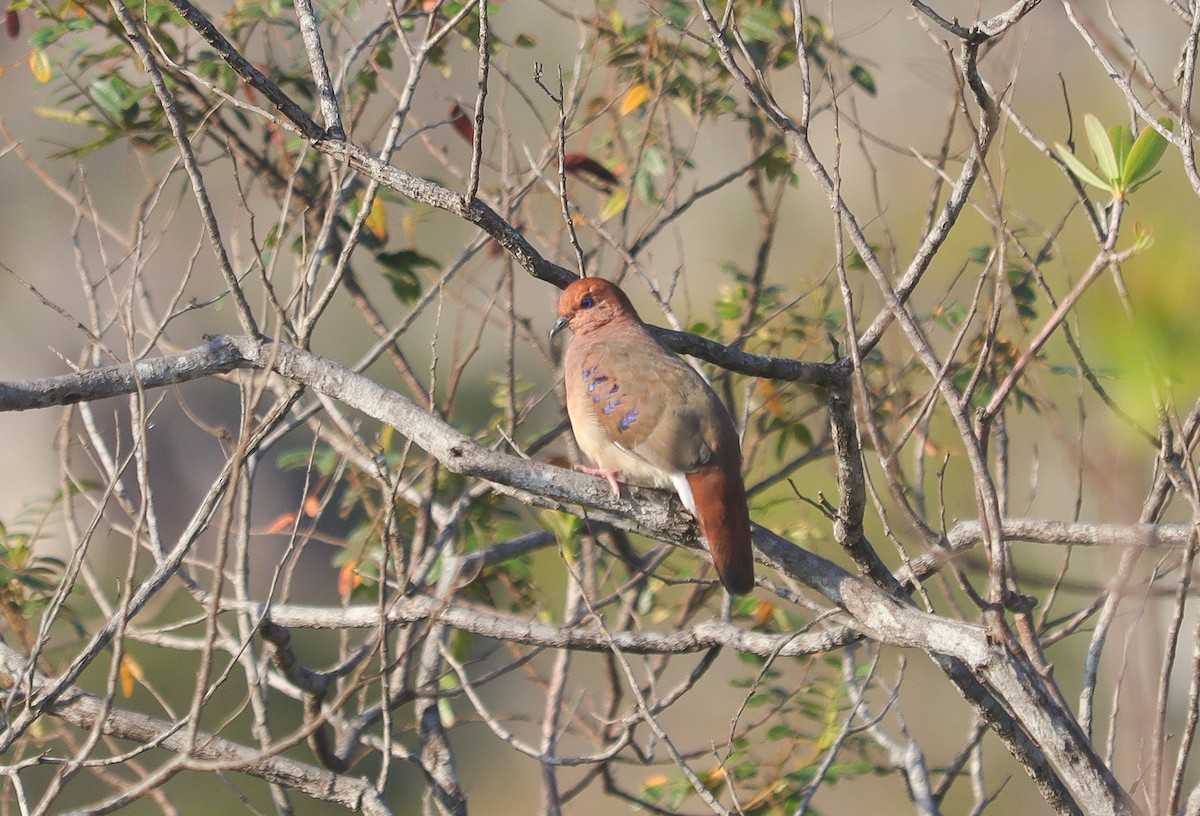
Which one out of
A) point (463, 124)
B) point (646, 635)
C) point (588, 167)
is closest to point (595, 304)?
point (588, 167)

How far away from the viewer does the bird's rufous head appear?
449 cm

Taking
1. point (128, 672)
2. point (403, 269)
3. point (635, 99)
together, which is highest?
point (635, 99)

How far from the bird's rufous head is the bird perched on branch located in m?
0.02

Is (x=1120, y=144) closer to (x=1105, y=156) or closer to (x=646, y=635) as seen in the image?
(x=1105, y=156)

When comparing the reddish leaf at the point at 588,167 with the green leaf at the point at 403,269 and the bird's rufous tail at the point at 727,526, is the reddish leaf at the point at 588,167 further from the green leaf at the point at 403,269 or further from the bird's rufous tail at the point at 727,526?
the bird's rufous tail at the point at 727,526

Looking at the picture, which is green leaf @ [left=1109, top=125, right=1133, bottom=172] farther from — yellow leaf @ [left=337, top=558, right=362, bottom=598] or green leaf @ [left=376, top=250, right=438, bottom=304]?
yellow leaf @ [left=337, top=558, right=362, bottom=598]

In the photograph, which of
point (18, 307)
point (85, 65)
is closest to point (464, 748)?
point (18, 307)

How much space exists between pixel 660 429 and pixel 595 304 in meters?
0.91

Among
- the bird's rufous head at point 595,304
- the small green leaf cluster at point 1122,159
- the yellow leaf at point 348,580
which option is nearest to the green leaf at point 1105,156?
the small green leaf cluster at point 1122,159

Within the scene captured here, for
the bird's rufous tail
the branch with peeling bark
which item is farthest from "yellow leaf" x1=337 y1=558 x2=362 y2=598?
the bird's rufous tail

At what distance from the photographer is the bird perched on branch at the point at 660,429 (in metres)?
3.44

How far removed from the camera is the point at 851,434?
293 centimetres

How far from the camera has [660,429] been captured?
380 centimetres

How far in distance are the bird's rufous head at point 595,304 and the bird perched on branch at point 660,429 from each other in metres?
0.02
